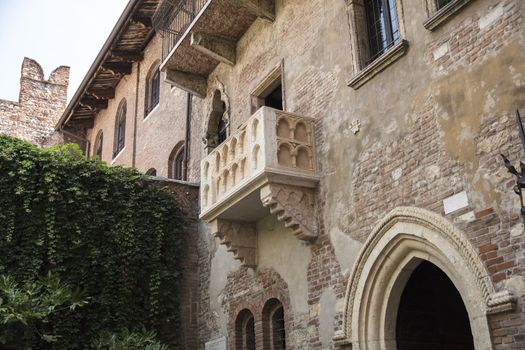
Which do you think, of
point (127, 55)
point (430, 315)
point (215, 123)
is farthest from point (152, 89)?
point (430, 315)

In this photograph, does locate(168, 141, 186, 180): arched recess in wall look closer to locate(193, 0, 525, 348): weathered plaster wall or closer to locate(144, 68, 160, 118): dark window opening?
locate(144, 68, 160, 118): dark window opening

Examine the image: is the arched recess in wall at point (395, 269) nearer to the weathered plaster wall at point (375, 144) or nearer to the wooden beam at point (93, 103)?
the weathered plaster wall at point (375, 144)

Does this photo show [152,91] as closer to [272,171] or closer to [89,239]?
[89,239]

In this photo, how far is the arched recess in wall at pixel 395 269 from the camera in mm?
6605

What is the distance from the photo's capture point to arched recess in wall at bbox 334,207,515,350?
21.7 ft

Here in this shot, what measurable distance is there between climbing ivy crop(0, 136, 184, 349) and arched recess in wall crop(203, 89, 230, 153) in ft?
5.05

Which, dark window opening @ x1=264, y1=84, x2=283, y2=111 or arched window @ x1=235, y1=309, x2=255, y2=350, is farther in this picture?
dark window opening @ x1=264, y1=84, x2=283, y2=111

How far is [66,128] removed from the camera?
70.4 ft

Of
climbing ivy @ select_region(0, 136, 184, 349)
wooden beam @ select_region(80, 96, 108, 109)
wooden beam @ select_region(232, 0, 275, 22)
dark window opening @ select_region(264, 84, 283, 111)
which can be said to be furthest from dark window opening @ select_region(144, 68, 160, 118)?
wooden beam @ select_region(232, 0, 275, 22)

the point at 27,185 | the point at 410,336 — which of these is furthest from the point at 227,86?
the point at 410,336

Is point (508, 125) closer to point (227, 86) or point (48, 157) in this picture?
point (227, 86)

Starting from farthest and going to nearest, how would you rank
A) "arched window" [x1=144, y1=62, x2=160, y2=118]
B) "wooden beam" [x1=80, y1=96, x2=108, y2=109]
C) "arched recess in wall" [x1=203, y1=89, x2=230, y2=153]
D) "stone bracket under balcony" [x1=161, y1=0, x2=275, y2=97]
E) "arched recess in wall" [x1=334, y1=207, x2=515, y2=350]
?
1. "wooden beam" [x1=80, y1=96, x2=108, y2=109]
2. "arched window" [x1=144, y1=62, x2=160, y2=118]
3. "arched recess in wall" [x1=203, y1=89, x2=230, y2=153]
4. "stone bracket under balcony" [x1=161, y1=0, x2=275, y2=97]
5. "arched recess in wall" [x1=334, y1=207, x2=515, y2=350]

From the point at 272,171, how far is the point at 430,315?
2910 millimetres

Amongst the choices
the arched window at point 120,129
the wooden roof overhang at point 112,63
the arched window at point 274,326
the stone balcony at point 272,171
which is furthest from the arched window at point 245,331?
the arched window at point 120,129
